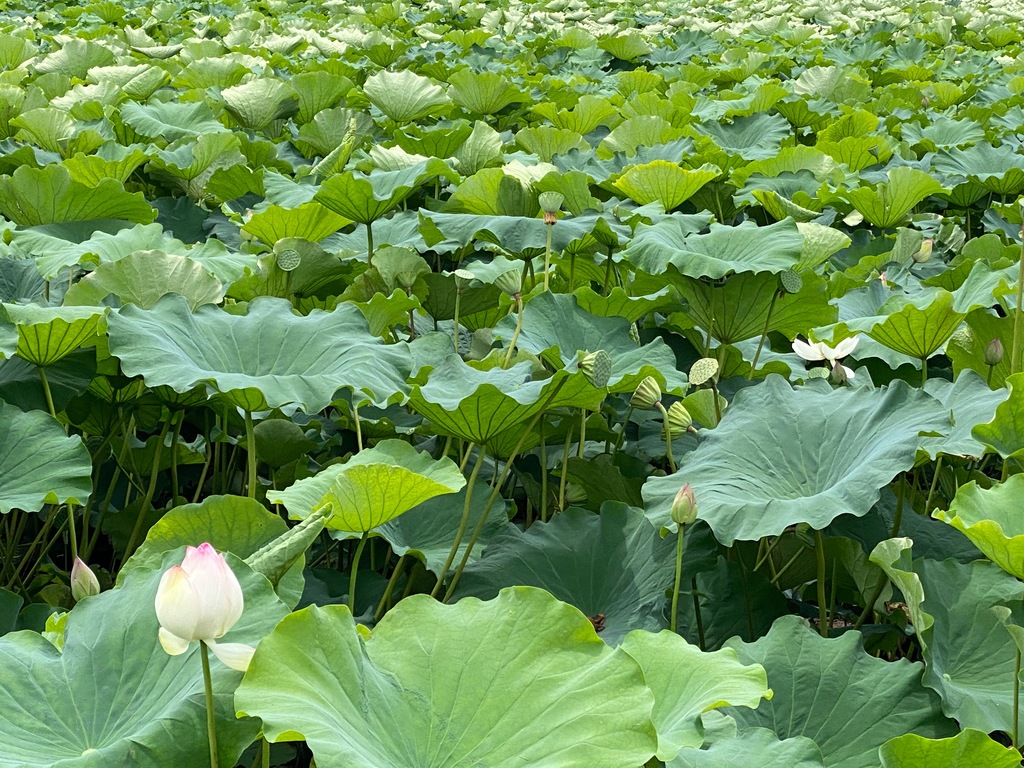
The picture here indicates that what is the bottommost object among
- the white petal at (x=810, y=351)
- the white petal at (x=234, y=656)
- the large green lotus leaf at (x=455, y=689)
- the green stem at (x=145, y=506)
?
the green stem at (x=145, y=506)

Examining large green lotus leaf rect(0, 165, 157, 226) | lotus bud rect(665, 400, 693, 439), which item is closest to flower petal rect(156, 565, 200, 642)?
lotus bud rect(665, 400, 693, 439)

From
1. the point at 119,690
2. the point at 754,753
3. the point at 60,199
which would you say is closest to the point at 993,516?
the point at 754,753

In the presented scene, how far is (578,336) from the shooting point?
1595mm

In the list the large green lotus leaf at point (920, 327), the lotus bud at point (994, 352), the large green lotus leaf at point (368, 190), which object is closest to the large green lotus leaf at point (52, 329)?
the large green lotus leaf at point (368, 190)

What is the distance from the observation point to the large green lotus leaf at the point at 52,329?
4.18 ft

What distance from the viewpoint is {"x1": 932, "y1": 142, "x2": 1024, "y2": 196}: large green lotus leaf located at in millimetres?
2451

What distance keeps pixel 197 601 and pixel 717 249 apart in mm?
1170

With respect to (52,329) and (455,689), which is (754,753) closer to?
(455,689)

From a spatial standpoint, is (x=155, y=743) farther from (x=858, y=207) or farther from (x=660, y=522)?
(x=858, y=207)

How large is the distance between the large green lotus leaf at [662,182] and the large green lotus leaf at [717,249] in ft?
0.94

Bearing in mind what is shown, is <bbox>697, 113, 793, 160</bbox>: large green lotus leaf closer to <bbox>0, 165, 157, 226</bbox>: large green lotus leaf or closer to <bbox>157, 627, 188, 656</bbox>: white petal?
<bbox>0, 165, 157, 226</bbox>: large green lotus leaf

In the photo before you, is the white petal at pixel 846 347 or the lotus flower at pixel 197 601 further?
the white petal at pixel 846 347

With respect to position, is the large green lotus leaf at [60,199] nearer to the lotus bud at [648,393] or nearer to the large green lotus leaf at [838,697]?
the lotus bud at [648,393]

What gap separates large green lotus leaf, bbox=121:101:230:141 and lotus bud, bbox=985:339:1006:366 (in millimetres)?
1976
